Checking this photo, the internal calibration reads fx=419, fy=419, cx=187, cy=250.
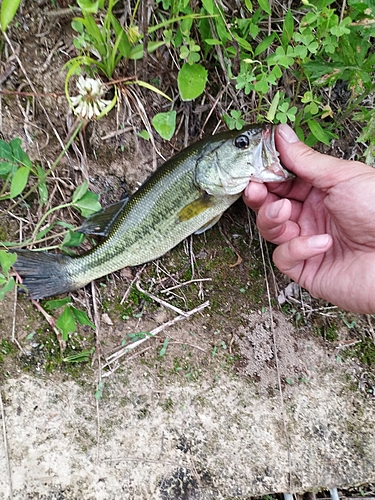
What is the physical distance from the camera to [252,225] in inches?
133

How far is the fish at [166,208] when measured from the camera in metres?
2.86

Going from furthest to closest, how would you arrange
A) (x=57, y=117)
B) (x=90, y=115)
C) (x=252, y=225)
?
(x=252, y=225) → (x=57, y=117) → (x=90, y=115)

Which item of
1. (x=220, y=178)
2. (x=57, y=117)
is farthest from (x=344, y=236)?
(x=57, y=117)

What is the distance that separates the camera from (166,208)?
2.95 m

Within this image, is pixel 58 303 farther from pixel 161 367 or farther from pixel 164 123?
pixel 164 123

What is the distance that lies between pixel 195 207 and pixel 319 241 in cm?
88

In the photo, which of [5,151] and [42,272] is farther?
[42,272]

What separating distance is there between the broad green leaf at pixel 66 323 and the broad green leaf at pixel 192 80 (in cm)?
170

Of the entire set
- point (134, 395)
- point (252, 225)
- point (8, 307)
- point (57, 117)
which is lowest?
point (134, 395)

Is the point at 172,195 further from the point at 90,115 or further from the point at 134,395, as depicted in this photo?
the point at 134,395

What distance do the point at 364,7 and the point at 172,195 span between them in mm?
1600

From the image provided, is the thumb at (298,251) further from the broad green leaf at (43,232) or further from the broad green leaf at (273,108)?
the broad green leaf at (43,232)

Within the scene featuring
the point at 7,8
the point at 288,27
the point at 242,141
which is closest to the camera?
the point at 7,8

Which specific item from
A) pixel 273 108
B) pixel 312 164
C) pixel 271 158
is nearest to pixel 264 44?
pixel 273 108
